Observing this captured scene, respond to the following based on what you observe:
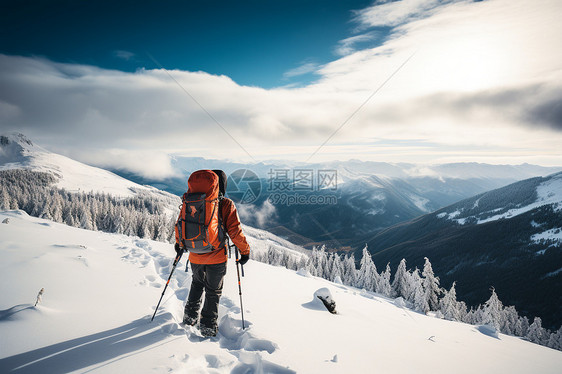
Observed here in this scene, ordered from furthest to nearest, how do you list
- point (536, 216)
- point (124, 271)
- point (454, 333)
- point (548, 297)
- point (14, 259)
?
point (536, 216), point (548, 297), point (454, 333), point (124, 271), point (14, 259)

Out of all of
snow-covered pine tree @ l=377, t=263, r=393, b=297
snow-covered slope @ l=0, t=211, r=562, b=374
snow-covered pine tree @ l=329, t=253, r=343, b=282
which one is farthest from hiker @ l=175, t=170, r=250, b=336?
snow-covered pine tree @ l=329, t=253, r=343, b=282

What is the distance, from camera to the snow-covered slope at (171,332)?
3738 mm

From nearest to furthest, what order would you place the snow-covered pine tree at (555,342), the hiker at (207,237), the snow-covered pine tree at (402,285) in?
the hiker at (207,237)
the snow-covered pine tree at (402,285)
the snow-covered pine tree at (555,342)

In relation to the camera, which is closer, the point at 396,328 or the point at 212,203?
the point at 212,203

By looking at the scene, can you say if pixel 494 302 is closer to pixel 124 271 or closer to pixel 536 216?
pixel 124 271

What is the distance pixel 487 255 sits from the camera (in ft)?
510

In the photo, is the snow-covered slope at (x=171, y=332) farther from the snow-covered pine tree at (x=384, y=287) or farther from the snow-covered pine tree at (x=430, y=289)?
the snow-covered pine tree at (x=384, y=287)

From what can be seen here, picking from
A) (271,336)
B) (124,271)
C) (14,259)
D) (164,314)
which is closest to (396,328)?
(271,336)

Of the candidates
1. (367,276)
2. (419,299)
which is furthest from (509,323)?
(419,299)

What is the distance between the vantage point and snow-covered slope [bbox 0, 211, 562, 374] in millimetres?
3738

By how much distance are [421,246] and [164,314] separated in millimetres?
214092

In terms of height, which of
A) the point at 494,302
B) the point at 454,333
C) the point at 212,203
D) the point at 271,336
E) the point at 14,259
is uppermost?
the point at 212,203

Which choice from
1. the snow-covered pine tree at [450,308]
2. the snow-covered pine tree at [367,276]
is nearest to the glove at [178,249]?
the snow-covered pine tree at [450,308]

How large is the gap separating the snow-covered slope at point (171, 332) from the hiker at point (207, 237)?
55 cm
